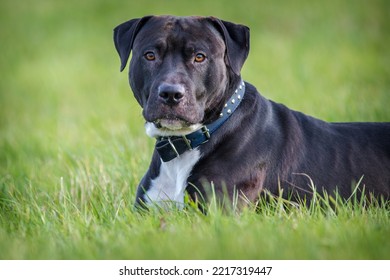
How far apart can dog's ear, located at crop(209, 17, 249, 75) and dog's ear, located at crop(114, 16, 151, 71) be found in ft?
1.86

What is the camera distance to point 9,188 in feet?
20.0

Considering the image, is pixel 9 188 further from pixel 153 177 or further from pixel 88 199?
pixel 153 177

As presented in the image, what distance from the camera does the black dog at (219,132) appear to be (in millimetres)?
4801

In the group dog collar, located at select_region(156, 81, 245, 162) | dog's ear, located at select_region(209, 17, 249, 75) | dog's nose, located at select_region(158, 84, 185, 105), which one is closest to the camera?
dog's nose, located at select_region(158, 84, 185, 105)

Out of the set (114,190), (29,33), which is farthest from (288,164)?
(29,33)

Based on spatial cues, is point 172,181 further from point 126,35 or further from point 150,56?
point 126,35

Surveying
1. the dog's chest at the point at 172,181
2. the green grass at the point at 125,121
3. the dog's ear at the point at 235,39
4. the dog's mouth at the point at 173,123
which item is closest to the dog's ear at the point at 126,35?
the dog's ear at the point at 235,39

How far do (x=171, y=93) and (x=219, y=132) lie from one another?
490mm

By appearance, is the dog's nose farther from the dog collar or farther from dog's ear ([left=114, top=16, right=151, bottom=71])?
dog's ear ([left=114, top=16, right=151, bottom=71])

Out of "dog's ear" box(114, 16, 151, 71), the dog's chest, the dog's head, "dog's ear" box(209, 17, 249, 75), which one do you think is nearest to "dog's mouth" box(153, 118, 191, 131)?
the dog's head

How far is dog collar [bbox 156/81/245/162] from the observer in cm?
491

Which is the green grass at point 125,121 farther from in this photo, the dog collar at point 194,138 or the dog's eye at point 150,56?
the dog's eye at point 150,56

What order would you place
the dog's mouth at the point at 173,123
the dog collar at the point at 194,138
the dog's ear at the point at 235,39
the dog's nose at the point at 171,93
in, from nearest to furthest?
the dog's nose at the point at 171,93
the dog's mouth at the point at 173,123
the dog collar at the point at 194,138
the dog's ear at the point at 235,39

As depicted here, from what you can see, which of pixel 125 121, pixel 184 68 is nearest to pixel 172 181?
pixel 184 68
